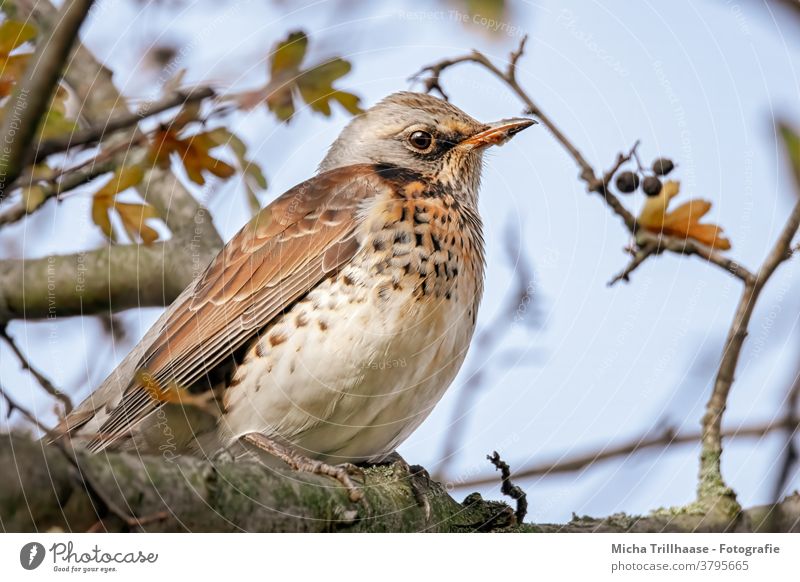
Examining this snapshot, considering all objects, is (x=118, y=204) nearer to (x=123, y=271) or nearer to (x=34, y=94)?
(x=34, y=94)

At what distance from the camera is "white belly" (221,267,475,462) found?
11.9 ft

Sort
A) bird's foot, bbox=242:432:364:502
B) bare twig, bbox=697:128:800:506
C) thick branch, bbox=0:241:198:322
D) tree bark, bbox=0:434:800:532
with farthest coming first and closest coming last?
thick branch, bbox=0:241:198:322 → bird's foot, bbox=242:432:364:502 → bare twig, bbox=697:128:800:506 → tree bark, bbox=0:434:800:532

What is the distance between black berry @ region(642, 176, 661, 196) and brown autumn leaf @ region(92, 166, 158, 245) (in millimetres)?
1828

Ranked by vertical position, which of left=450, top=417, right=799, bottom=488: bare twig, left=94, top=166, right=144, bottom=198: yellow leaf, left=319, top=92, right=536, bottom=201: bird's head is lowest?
left=450, top=417, right=799, bottom=488: bare twig

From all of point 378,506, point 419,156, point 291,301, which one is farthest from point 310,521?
point 419,156

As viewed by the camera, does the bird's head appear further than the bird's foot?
Yes

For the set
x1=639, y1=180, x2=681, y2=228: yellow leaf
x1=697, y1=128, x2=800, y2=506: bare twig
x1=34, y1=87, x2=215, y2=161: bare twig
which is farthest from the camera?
x1=639, y1=180, x2=681, y2=228: yellow leaf

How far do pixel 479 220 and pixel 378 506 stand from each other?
1444 mm

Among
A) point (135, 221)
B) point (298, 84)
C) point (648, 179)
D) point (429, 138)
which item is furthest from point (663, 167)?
point (135, 221)

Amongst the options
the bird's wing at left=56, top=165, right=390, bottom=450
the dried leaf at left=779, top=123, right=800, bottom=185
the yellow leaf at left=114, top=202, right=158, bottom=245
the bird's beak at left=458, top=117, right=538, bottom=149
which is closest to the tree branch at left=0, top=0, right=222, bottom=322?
the bird's wing at left=56, top=165, right=390, bottom=450

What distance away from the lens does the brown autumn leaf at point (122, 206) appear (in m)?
3.33

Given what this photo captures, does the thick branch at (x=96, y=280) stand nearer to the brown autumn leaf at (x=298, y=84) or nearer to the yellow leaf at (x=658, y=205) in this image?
the brown autumn leaf at (x=298, y=84)
